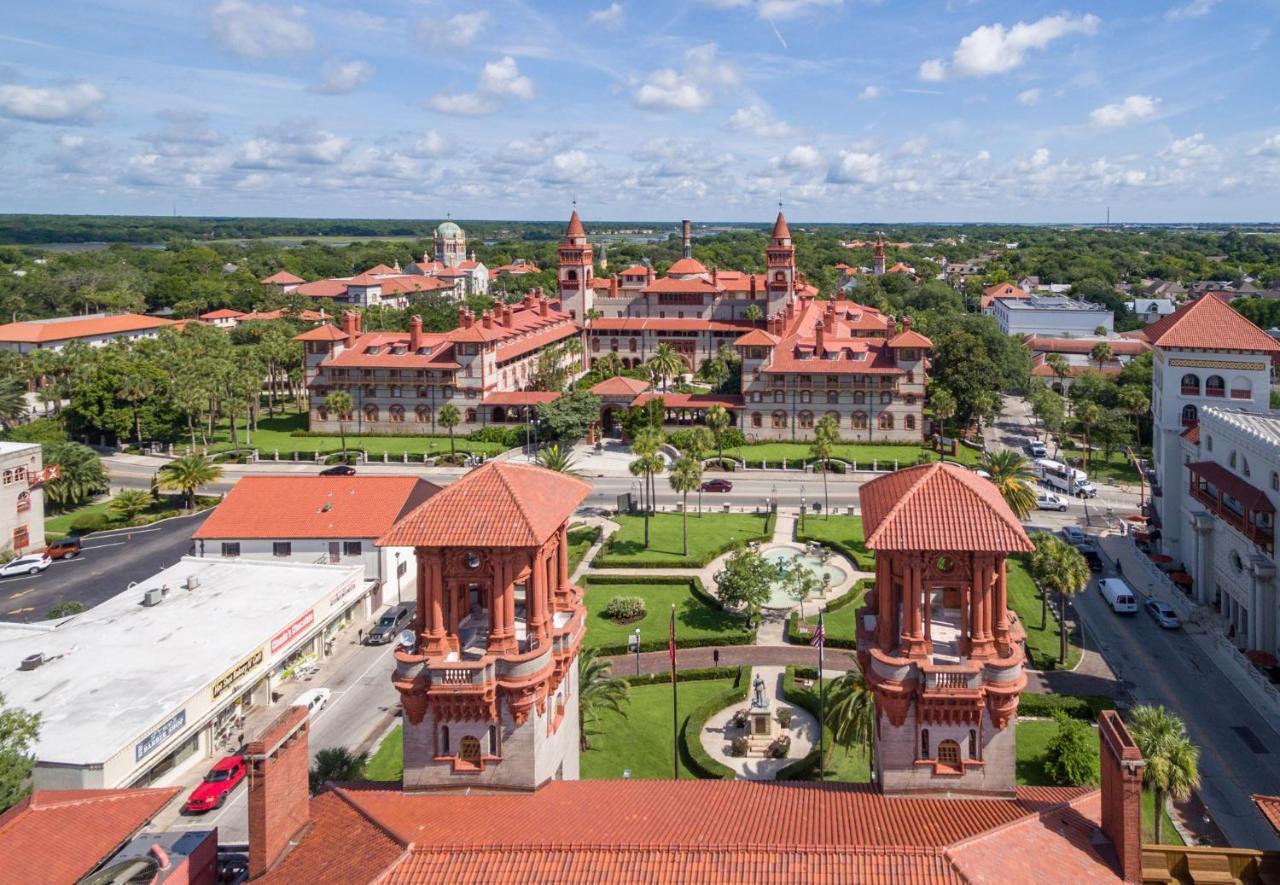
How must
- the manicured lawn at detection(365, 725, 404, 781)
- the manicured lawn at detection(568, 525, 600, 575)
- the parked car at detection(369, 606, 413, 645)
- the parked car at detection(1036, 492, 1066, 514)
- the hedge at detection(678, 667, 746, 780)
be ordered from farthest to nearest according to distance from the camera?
the parked car at detection(1036, 492, 1066, 514) → the manicured lawn at detection(568, 525, 600, 575) → the parked car at detection(369, 606, 413, 645) → the hedge at detection(678, 667, 746, 780) → the manicured lawn at detection(365, 725, 404, 781)

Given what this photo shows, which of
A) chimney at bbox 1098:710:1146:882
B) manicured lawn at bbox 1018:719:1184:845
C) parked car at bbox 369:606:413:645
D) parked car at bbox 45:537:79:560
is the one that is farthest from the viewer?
parked car at bbox 45:537:79:560

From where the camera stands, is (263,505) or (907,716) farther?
(263,505)

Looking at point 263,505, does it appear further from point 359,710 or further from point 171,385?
point 171,385

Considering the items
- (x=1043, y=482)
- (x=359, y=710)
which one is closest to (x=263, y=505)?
(x=359, y=710)

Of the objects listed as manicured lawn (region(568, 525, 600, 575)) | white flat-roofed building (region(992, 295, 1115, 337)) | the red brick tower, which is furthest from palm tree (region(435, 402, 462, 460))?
white flat-roofed building (region(992, 295, 1115, 337))

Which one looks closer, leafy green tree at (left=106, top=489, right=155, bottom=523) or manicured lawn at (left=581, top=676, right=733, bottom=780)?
manicured lawn at (left=581, top=676, right=733, bottom=780)

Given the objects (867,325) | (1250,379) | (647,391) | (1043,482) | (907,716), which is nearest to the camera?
(907,716)

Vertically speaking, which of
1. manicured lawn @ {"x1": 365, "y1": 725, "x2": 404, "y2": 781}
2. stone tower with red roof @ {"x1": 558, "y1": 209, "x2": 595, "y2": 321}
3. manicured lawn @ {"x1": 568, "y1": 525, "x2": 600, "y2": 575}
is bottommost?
manicured lawn @ {"x1": 365, "y1": 725, "x2": 404, "y2": 781}

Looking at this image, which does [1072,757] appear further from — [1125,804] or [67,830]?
[67,830]

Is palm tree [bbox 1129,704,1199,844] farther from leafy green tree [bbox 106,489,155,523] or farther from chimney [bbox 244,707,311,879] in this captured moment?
leafy green tree [bbox 106,489,155,523]
